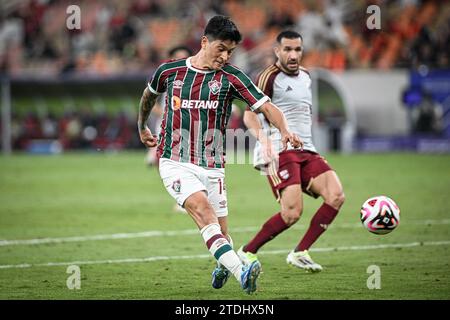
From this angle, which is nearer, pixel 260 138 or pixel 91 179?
pixel 260 138

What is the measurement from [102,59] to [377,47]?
1081cm

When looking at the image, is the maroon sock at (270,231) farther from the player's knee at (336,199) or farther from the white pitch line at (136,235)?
the white pitch line at (136,235)

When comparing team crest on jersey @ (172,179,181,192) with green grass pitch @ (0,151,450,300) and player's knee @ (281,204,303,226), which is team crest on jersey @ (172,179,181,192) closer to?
green grass pitch @ (0,151,450,300)

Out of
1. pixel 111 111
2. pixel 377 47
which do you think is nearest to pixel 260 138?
pixel 377 47

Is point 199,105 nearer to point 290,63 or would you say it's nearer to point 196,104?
point 196,104

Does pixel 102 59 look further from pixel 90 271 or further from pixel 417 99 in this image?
pixel 90 271

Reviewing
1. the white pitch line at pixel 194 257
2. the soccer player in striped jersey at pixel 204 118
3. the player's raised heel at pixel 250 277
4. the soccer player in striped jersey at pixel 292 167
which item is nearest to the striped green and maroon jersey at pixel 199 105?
the soccer player in striped jersey at pixel 204 118

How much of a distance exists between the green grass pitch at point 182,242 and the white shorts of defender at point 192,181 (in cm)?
90

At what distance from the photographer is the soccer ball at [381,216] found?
9625 mm

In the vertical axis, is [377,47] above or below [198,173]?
above

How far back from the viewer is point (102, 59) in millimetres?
35375

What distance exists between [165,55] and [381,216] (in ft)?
83.7

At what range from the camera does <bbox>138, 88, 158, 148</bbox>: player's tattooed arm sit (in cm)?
872

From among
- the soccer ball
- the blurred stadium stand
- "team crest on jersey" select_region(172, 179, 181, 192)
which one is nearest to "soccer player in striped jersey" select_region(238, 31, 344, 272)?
the soccer ball
